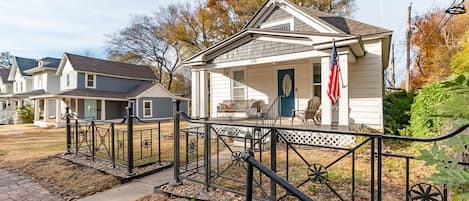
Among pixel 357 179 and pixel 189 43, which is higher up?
pixel 189 43

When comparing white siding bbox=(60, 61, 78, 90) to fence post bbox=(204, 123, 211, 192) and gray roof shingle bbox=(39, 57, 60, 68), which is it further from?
fence post bbox=(204, 123, 211, 192)

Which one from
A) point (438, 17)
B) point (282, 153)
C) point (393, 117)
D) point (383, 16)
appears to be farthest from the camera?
point (438, 17)

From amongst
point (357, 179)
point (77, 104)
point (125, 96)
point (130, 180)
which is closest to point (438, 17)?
point (357, 179)

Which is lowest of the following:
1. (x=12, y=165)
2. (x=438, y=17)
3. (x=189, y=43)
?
(x=12, y=165)

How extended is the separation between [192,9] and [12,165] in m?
19.3

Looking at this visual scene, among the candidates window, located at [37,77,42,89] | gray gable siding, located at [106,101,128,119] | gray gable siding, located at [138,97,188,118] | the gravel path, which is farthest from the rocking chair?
window, located at [37,77,42,89]

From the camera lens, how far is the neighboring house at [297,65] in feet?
23.9

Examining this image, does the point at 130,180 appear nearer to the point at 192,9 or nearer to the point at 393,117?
the point at 393,117

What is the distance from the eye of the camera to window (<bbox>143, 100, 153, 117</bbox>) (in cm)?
2106

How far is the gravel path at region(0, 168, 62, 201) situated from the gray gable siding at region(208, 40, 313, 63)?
22.9ft

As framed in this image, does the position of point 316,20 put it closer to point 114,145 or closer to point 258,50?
point 258,50

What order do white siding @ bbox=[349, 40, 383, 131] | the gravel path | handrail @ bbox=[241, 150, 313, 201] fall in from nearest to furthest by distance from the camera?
handrail @ bbox=[241, 150, 313, 201], the gravel path, white siding @ bbox=[349, 40, 383, 131]

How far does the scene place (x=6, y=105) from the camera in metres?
29.3

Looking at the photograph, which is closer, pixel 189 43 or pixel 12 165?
pixel 12 165
